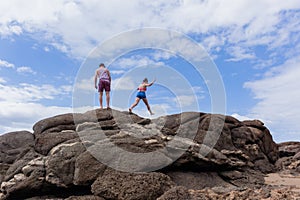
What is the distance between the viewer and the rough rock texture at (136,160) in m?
9.30

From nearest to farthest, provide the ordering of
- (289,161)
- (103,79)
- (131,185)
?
1. (131,185)
2. (103,79)
3. (289,161)

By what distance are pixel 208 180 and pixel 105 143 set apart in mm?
3804

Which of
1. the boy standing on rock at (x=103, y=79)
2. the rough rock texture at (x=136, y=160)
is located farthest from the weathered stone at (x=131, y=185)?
the boy standing on rock at (x=103, y=79)

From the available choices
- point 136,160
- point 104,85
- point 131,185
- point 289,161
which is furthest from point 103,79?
point 289,161

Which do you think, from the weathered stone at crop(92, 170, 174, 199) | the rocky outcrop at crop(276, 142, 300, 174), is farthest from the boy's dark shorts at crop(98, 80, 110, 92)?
the rocky outcrop at crop(276, 142, 300, 174)

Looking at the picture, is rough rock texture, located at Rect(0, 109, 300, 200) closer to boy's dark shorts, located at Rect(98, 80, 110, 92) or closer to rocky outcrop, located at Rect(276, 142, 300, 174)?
rocky outcrop, located at Rect(276, 142, 300, 174)

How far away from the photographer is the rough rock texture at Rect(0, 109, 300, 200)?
9305 millimetres

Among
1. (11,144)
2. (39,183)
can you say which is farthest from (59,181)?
(11,144)

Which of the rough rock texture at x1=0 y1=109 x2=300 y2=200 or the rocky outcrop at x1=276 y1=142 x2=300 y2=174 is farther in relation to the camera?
the rocky outcrop at x1=276 y1=142 x2=300 y2=174

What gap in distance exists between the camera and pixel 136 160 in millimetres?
10328

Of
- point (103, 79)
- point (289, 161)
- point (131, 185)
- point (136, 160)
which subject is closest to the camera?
point (131, 185)

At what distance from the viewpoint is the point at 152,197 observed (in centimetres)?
877

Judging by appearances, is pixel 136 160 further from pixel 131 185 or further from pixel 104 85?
pixel 104 85

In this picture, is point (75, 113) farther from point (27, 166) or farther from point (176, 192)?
point (176, 192)
